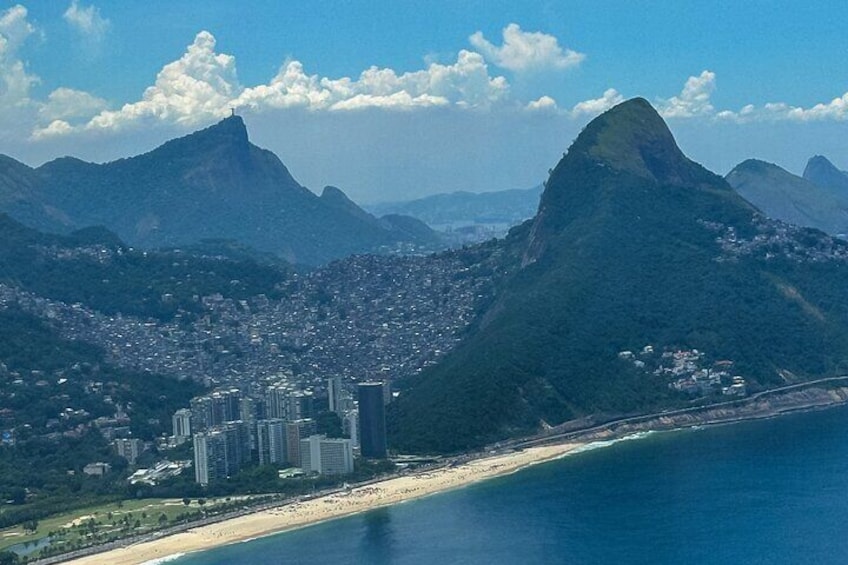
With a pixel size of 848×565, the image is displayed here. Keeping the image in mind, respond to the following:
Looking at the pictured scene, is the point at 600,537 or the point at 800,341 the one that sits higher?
the point at 800,341

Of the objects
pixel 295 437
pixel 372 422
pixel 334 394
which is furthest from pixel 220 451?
pixel 334 394

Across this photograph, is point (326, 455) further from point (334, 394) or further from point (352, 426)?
point (334, 394)

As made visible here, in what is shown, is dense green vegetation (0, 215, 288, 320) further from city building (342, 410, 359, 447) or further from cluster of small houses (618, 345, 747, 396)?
cluster of small houses (618, 345, 747, 396)

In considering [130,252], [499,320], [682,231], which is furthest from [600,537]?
[130,252]

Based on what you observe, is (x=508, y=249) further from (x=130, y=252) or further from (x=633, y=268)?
(x=130, y=252)

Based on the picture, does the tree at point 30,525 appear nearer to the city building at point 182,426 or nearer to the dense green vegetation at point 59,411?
the dense green vegetation at point 59,411

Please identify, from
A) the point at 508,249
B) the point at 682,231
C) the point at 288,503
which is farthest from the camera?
the point at 508,249

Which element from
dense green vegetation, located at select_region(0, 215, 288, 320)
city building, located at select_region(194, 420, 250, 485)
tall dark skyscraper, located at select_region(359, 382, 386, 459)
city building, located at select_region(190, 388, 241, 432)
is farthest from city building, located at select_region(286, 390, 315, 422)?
dense green vegetation, located at select_region(0, 215, 288, 320)
